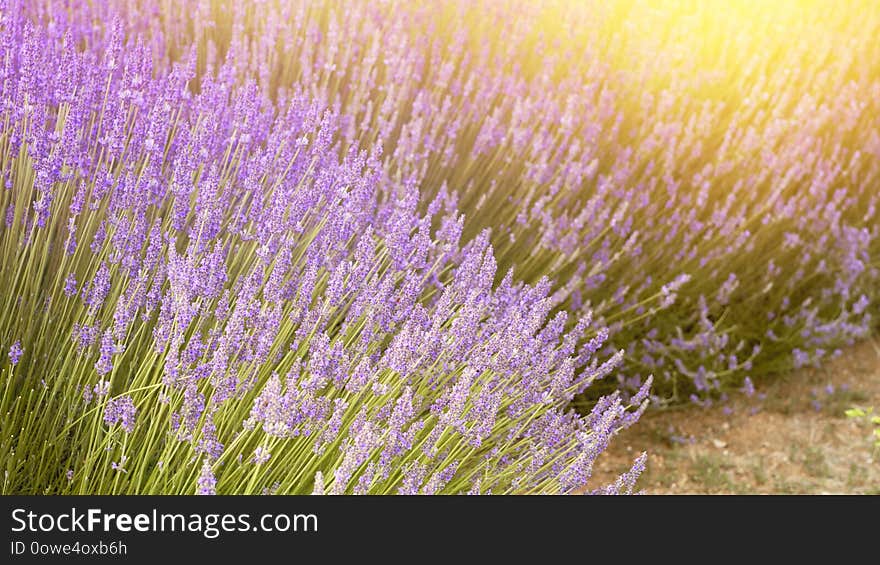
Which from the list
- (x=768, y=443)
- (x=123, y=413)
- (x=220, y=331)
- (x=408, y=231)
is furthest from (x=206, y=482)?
(x=768, y=443)

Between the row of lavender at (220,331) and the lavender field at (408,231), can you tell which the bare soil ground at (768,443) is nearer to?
the lavender field at (408,231)

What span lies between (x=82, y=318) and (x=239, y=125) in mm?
595

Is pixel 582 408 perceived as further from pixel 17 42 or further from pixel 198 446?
pixel 17 42

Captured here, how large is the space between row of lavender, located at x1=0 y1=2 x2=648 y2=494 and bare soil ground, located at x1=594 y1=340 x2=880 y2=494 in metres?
1.16

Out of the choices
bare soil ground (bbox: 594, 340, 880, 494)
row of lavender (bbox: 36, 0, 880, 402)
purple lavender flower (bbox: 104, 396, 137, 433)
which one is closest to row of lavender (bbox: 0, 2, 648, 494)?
purple lavender flower (bbox: 104, 396, 137, 433)

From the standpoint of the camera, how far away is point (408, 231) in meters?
1.97

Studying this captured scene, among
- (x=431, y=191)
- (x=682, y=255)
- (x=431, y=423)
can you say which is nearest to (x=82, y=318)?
(x=431, y=423)

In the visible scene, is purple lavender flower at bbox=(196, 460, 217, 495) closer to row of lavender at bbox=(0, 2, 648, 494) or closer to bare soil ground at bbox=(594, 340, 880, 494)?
row of lavender at bbox=(0, 2, 648, 494)

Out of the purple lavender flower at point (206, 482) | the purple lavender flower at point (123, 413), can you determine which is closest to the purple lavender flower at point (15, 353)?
the purple lavender flower at point (123, 413)

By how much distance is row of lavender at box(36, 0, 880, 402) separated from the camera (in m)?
2.99

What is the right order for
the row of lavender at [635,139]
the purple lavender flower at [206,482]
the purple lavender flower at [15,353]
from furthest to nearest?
the row of lavender at [635,139], the purple lavender flower at [15,353], the purple lavender flower at [206,482]

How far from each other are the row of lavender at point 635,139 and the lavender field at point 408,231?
19mm

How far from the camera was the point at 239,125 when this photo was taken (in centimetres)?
217

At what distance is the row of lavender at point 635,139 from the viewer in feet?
9.81
